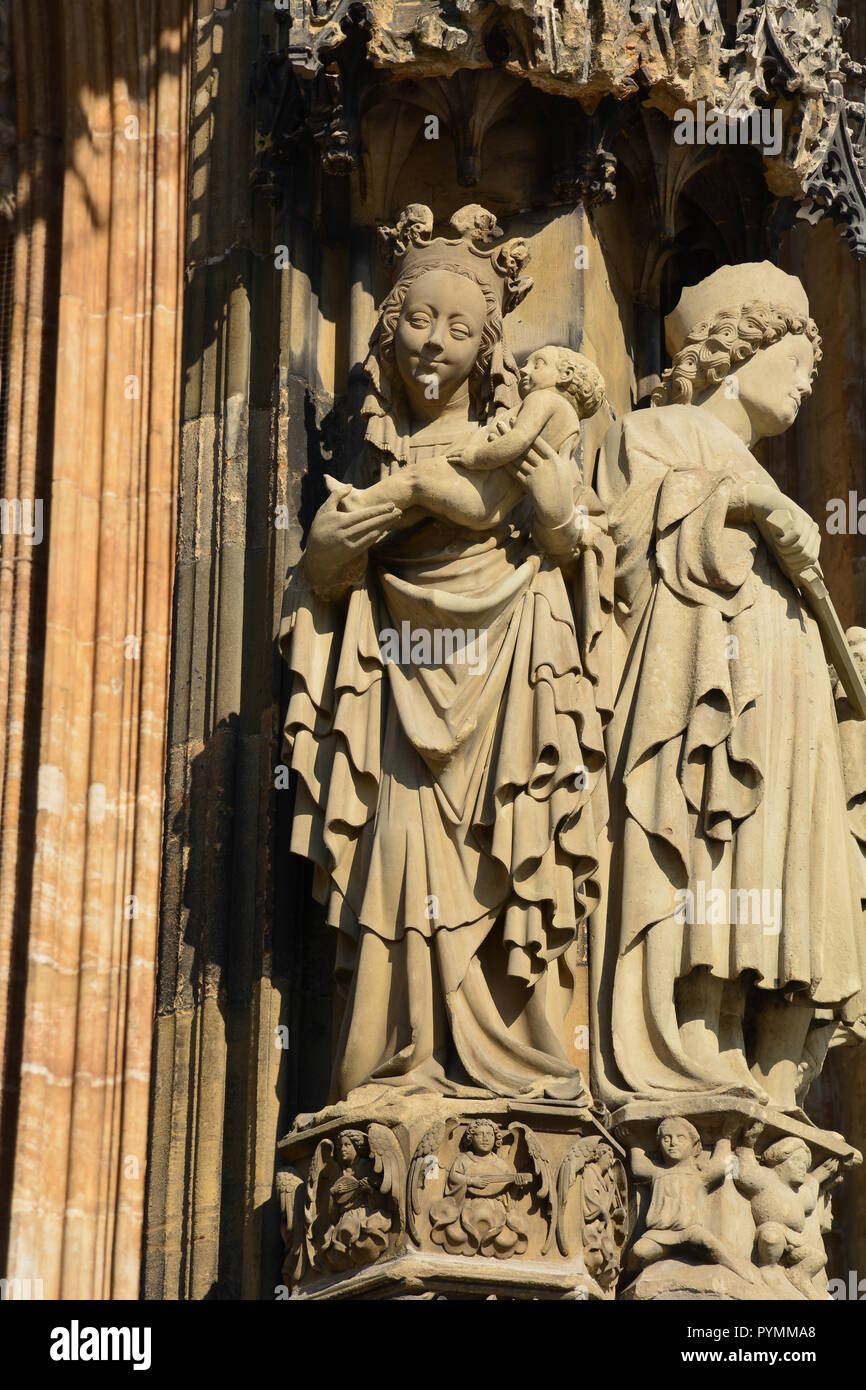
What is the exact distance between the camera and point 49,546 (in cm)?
1130

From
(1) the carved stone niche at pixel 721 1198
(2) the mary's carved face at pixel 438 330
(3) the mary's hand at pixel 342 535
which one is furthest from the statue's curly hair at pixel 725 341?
(1) the carved stone niche at pixel 721 1198

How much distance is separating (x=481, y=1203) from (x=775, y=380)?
9.10ft

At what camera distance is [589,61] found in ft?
32.3

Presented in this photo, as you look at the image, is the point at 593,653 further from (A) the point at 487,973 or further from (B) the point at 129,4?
(B) the point at 129,4

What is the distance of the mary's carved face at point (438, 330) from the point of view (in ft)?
31.3

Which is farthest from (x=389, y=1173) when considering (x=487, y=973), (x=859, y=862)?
(x=859, y=862)

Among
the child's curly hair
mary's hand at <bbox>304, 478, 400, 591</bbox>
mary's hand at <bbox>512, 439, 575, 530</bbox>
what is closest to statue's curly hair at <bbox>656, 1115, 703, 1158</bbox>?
mary's hand at <bbox>512, 439, 575, 530</bbox>

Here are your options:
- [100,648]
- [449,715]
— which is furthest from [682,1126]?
[100,648]

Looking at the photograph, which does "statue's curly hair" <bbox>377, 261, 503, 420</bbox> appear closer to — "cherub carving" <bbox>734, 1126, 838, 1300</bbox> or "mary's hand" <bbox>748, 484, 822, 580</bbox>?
"mary's hand" <bbox>748, 484, 822, 580</bbox>

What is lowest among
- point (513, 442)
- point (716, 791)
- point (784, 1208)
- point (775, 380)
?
point (784, 1208)

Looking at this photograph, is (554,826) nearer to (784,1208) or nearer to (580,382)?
(784,1208)

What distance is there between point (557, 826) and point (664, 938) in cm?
50

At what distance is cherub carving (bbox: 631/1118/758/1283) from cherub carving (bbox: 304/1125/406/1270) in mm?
715
